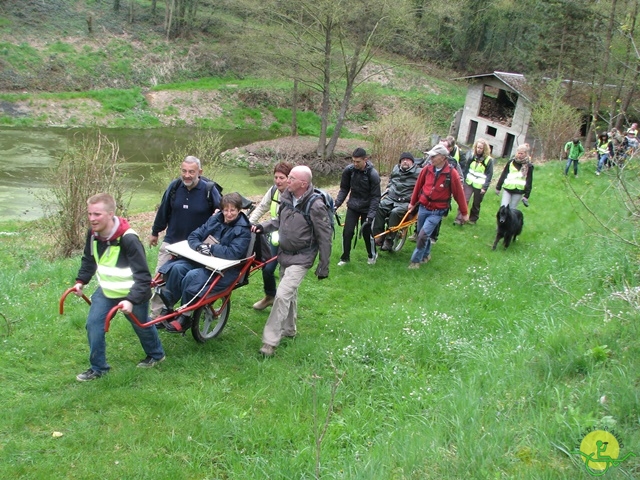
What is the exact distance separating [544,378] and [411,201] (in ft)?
16.6

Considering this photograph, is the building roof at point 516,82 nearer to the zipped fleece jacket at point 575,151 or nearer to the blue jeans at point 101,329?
the zipped fleece jacket at point 575,151

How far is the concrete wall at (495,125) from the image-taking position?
1447 inches

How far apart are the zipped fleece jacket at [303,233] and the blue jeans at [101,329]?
5.46ft

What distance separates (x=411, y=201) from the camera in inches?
361

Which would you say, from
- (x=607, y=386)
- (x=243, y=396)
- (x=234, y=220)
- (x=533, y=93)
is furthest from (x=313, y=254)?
(x=533, y=93)

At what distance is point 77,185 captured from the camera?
10297 mm

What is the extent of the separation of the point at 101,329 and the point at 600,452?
13.0 feet

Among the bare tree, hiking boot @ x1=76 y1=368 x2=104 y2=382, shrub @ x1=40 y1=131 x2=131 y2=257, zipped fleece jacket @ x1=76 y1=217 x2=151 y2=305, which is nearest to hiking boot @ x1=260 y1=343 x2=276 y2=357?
zipped fleece jacket @ x1=76 y1=217 x2=151 y2=305

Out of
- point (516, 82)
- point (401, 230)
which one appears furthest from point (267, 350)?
point (516, 82)

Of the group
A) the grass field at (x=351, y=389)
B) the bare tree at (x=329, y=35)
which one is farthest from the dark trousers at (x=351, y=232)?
the bare tree at (x=329, y=35)

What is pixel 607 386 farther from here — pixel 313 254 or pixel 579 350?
pixel 313 254

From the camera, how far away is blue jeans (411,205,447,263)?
8773 mm

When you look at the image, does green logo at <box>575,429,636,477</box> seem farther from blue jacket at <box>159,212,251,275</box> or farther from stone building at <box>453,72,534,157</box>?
stone building at <box>453,72,534,157</box>

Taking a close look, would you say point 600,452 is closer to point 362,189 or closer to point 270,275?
point 270,275
